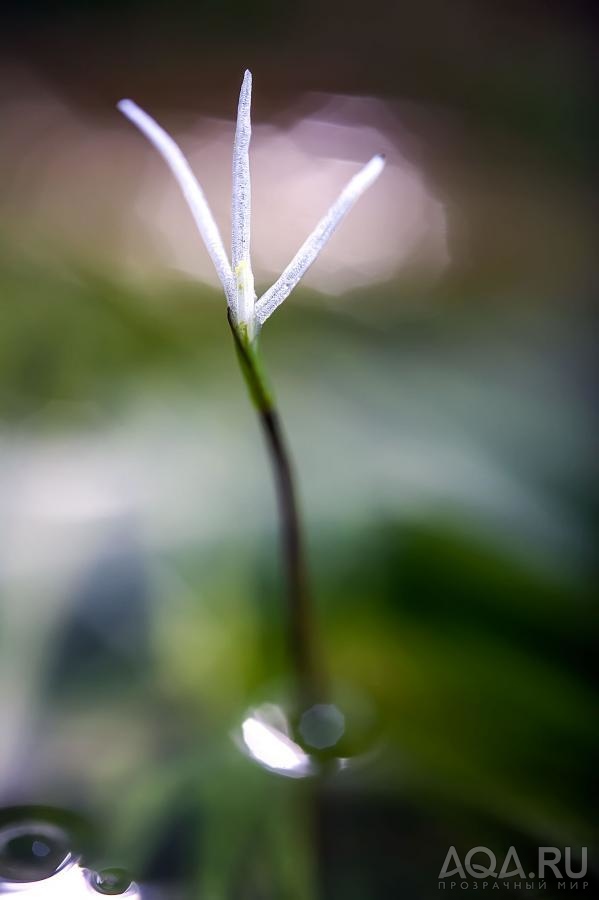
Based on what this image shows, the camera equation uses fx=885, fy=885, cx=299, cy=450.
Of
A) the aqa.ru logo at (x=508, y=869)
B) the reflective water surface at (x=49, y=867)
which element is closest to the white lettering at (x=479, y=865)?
the aqa.ru logo at (x=508, y=869)

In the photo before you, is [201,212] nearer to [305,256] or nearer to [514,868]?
[305,256]

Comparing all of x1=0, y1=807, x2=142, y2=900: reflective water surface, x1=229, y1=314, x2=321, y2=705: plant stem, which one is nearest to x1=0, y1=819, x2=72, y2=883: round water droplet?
x1=0, y1=807, x2=142, y2=900: reflective water surface

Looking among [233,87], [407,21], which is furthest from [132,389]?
[407,21]

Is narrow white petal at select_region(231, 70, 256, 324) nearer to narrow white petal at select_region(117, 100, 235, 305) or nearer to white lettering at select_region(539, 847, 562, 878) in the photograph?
narrow white petal at select_region(117, 100, 235, 305)

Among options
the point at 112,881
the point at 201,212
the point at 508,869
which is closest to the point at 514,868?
the point at 508,869

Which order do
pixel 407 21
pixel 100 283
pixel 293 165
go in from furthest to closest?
pixel 407 21
pixel 293 165
pixel 100 283

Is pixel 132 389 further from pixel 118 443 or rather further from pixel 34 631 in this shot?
pixel 34 631

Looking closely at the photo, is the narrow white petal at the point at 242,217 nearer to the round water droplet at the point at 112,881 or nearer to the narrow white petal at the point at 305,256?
the narrow white petal at the point at 305,256
